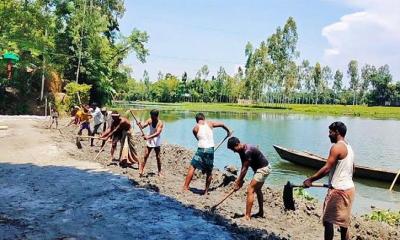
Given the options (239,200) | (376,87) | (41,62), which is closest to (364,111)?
(376,87)

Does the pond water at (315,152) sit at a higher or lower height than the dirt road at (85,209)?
lower

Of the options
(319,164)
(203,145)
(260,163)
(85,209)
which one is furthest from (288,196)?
(319,164)

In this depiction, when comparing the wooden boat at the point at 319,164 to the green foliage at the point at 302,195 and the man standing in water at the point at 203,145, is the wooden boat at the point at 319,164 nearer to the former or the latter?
the green foliage at the point at 302,195

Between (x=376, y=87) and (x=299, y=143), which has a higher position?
(x=376, y=87)

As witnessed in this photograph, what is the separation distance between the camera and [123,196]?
9336 mm

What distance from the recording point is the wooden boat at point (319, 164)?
61.5 ft

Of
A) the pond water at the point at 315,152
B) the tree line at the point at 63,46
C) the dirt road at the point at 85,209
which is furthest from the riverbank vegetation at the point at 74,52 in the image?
the dirt road at the point at 85,209

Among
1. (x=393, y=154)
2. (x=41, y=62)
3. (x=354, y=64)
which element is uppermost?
(x=354, y=64)

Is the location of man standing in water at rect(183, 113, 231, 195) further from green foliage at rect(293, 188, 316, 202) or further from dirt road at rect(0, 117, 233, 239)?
green foliage at rect(293, 188, 316, 202)

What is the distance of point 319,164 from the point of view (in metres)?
20.8

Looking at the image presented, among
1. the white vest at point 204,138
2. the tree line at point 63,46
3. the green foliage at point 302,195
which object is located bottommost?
the green foliage at point 302,195

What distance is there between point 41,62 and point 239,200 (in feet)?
99.2

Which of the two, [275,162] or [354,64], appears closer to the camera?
[275,162]

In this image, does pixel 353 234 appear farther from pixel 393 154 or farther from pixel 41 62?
pixel 41 62
